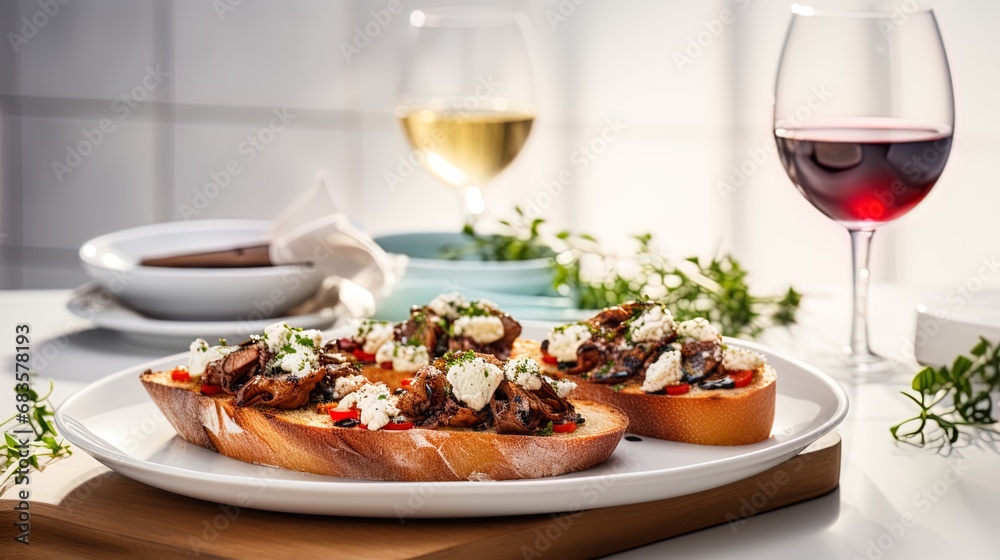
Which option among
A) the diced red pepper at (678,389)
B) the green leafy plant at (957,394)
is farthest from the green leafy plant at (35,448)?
the green leafy plant at (957,394)

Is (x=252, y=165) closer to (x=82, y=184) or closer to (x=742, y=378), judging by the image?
(x=82, y=184)

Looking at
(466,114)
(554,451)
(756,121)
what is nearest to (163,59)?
(756,121)

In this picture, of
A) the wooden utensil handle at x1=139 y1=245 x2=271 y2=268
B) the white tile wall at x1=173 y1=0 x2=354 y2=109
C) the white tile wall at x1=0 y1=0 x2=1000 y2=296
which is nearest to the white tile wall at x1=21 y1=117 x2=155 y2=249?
the white tile wall at x1=0 y1=0 x2=1000 y2=296

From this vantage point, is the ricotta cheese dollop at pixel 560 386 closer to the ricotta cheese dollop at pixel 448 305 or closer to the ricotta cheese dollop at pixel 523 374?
the ricotta cheese dollop at pixel 523 374

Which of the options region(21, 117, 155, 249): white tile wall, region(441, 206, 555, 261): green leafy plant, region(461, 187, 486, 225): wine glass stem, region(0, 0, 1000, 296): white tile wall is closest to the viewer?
region(441, 206, 555, 261): green leafy plant

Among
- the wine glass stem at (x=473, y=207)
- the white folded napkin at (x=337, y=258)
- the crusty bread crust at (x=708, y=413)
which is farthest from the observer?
the wine glass stem at (x=473, y=207)

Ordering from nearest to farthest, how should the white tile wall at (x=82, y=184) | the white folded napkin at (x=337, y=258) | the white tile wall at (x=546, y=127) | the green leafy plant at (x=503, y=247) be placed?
the white folded napkin at (x=337, y=258) → the green leafy plant at (x=503, y=247) → the white tile wall at (x=546, y=127) → the white tile wall at (x=82, y=184)

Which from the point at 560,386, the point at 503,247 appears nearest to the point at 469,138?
→ the point at 503,247

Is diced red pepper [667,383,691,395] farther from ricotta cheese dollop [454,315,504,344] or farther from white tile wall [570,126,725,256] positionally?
white tile wall [570,126,725,256]

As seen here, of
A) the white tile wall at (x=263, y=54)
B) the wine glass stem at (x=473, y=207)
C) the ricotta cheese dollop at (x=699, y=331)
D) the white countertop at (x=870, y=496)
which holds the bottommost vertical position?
the white countertop at (x=870, y=496)
